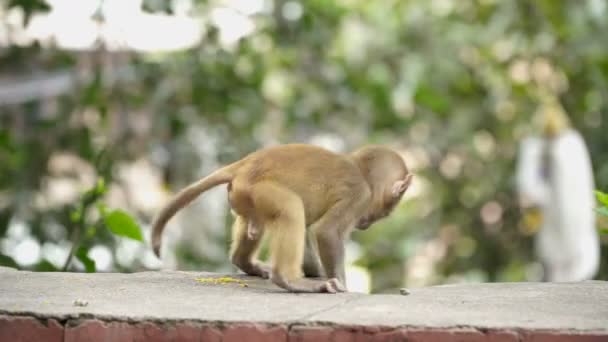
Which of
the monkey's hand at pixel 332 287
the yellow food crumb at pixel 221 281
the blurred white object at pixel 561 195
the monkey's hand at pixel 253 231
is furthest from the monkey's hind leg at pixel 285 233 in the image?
the blurred white object at pixel 561 195

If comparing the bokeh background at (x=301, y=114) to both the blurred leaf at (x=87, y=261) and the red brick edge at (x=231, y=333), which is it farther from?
the red brick edge at (x=231, y=333)

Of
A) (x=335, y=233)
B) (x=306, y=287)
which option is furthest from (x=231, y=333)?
(x=335, y=233)

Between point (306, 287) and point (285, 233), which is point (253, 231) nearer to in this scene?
point (285, 233)

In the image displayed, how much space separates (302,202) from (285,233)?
29cm

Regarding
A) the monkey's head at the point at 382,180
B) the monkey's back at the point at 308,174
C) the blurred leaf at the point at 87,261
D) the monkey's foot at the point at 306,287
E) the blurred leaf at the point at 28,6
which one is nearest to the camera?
the monkey's foot at the point at 306,287

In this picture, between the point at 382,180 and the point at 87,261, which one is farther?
the point at 87,261

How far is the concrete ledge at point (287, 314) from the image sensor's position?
338 centimetres

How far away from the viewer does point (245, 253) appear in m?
5.30

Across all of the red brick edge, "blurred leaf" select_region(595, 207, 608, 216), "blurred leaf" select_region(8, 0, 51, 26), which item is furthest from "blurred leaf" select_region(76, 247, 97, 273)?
"blurred leaf" select_region(595, 207, 608, 216)

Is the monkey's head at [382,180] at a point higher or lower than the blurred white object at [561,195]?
higher

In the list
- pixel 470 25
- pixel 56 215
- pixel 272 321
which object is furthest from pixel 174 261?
pixel 272 321

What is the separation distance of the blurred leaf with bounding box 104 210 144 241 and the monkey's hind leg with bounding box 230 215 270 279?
453 mm

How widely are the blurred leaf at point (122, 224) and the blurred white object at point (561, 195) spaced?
8.29 m

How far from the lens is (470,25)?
13555mm
